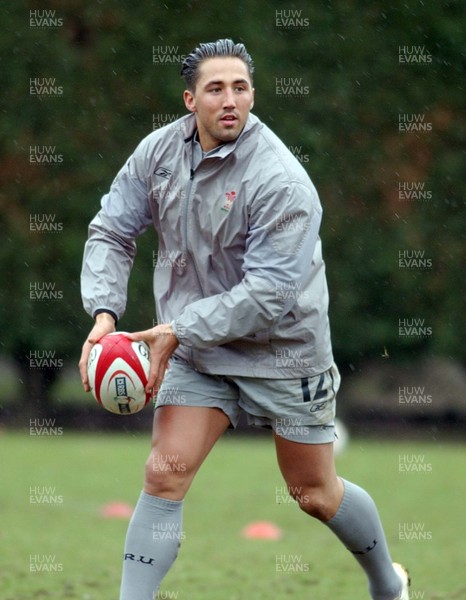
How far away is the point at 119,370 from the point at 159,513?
580mm

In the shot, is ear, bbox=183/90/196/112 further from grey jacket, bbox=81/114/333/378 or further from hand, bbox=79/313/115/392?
hand, bbox=79/313/115/392

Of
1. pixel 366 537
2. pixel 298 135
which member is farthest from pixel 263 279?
pixel 298 135

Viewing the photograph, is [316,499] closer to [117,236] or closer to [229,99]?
[117,236]

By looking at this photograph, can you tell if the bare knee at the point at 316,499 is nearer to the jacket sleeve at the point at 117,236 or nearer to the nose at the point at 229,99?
the jacket sleeve at the point at 117,236

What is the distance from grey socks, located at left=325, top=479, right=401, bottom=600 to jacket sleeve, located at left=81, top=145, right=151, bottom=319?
4.22 feet

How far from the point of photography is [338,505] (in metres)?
5.32

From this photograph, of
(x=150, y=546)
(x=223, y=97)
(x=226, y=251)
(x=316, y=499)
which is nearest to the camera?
(x=150, y=546)

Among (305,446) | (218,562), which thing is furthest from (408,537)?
(305,446)

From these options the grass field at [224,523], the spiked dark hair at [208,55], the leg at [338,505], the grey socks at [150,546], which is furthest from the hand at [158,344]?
the grass field at [224,523]

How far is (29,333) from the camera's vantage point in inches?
646

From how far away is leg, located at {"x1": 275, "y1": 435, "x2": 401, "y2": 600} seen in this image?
17.0ft

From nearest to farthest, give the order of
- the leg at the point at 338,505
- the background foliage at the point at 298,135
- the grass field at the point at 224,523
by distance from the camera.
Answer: the leg at the point at 338,505 → the grass field at the point at 224,523 → the background foliage at the point at 298,135

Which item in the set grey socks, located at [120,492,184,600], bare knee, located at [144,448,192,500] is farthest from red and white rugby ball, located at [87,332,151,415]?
grey socks, located at [120,492,184,600]

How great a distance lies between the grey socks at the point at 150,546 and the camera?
4.80m
